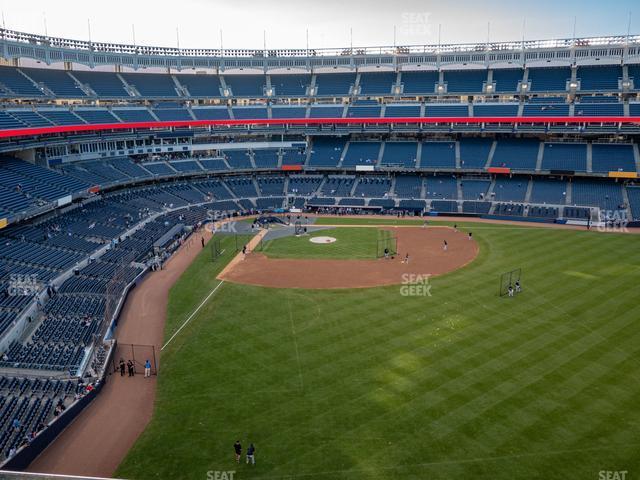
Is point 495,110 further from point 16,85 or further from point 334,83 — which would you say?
point 16,85

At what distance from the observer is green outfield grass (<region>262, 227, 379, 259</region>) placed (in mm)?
52875

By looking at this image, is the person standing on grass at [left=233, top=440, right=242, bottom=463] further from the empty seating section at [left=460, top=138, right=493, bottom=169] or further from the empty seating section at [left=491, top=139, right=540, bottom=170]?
the empty seating section at [left=491, top=139, right=540, bottom=170]

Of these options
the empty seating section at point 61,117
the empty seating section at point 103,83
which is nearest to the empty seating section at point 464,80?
the empty seating section at point 103,83

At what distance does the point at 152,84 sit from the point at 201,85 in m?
8.96

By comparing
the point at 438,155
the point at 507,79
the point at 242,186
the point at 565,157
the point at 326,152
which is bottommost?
the point at 242,186

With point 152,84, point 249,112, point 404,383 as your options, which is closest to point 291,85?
point 249,112

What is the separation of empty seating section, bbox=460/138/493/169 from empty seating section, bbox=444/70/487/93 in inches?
370

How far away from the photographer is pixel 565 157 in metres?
74.4

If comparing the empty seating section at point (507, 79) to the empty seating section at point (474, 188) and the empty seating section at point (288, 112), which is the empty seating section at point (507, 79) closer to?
the empty seating section at point (474, 188)

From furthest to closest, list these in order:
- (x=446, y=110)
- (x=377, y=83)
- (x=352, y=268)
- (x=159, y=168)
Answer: (x=377, y=83)
(x=446, y=110)
(x=159, y=168)
(x=352, y=268)

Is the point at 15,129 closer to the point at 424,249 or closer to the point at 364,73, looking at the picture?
the point at 424,249

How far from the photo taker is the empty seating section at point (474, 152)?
7844cm

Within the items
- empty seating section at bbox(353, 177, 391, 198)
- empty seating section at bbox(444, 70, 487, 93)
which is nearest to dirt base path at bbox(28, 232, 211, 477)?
empty seating section at bbox(353, 177, 391, 198)

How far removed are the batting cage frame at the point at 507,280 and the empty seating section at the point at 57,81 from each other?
64549 millimetres
